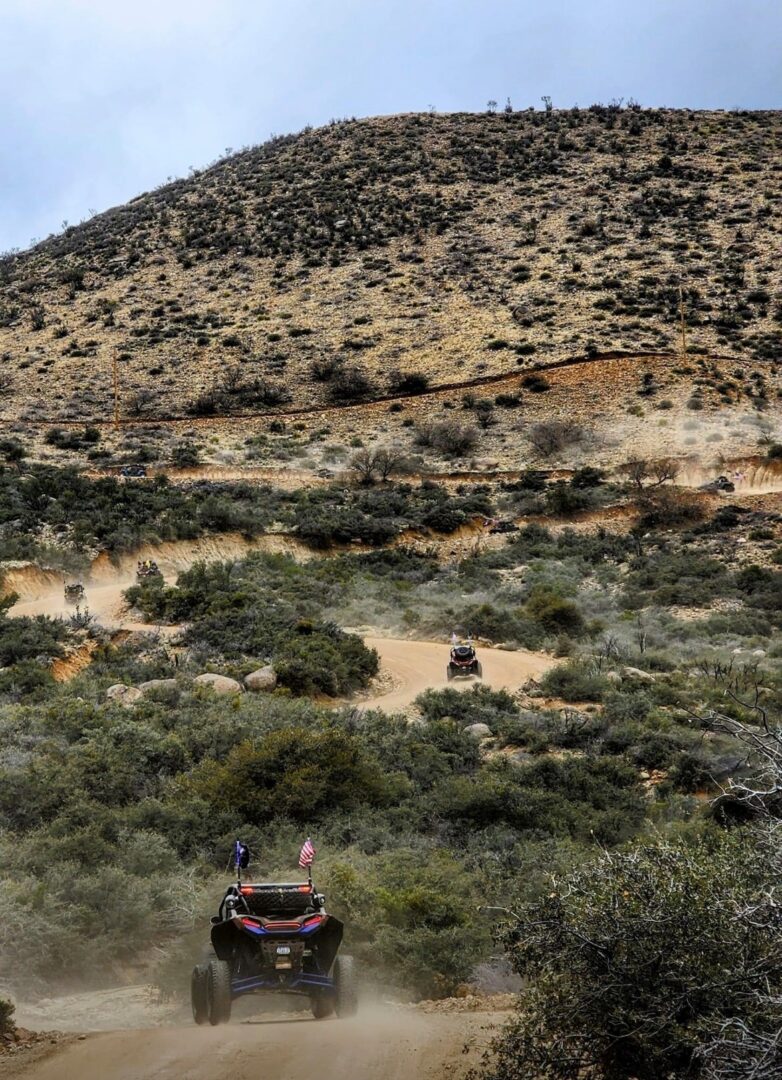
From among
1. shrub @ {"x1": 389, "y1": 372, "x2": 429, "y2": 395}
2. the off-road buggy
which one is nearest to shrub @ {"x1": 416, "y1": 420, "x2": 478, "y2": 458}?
shrub @ {"x1": 389, "y1": 372, "x2": 429, "y2": 395}

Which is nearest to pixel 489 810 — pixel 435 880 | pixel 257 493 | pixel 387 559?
pixel 435 880

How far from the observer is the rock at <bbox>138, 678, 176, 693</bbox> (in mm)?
18436

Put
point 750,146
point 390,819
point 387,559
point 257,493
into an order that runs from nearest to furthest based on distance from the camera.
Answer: point 390,819, point 387,559, point 257,493, point 750,146

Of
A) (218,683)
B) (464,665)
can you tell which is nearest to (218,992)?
(218,683)

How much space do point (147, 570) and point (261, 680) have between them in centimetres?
1292

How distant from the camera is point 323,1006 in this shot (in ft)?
24.2

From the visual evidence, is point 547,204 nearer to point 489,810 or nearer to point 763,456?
point 763,456

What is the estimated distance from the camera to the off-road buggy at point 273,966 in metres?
7.24

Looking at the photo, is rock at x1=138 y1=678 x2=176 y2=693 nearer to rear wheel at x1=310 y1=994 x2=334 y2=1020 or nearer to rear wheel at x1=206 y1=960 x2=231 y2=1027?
rear wheel at x1=206 y1=960 x2=231 y2=1027

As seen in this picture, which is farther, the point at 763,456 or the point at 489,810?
the point at 763,456

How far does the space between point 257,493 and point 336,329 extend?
74.4 feet

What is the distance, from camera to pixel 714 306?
59.9m

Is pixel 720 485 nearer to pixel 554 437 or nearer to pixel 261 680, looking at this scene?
pixel 554 437

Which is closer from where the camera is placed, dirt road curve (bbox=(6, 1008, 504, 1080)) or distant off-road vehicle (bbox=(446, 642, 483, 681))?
dirt road curve (bbox=(6, 1008, 504, 1080))
